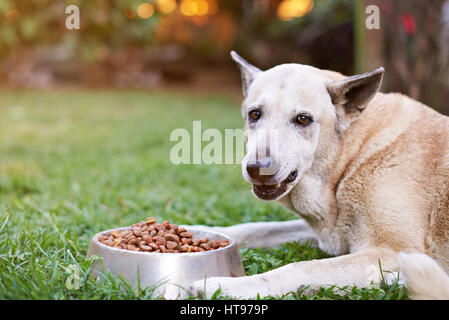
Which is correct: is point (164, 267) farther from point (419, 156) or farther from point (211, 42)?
point (211, 42)

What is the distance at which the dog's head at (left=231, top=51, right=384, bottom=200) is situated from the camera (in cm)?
269

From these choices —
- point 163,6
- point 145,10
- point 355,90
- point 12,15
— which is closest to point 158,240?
point 355,90

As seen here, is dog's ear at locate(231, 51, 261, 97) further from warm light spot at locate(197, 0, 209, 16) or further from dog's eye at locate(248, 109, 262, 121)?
warm light spot at locate(197, 0, 209, 16)

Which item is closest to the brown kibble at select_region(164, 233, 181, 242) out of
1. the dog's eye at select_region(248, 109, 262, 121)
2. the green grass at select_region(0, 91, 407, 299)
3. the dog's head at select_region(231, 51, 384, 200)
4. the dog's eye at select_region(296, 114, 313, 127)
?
the green grass at select_region(0, 91, 407, 299)

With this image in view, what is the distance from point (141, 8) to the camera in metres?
8.99

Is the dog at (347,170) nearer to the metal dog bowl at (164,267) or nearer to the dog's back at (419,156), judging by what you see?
the dog's back at (419,156)

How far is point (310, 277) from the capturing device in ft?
8.07

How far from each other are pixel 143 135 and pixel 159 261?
5.82m

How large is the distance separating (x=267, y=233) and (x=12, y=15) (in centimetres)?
705

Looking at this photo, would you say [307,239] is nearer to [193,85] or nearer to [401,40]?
[401,40]

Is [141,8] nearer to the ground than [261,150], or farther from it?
farther from it

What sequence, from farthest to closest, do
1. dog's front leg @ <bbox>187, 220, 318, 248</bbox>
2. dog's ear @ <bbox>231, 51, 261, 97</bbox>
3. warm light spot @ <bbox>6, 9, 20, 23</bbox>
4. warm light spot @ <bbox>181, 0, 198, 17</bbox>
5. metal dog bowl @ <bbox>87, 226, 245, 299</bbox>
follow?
warm light spot @ <bbox>181, 0, 198, 17</bbox> < warm light spot @ <bbox>6, 9, 20, 23</bbox> < dog's front leg @ <bbox>187, 220, 318, 248</bbox> < dog's ear @ <bbox>231, 51, 261, 97</bbox> < metal dog bowl @ <bbox>87, 226, 245, 299</bbox>

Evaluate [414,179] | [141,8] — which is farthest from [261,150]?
[141,8]

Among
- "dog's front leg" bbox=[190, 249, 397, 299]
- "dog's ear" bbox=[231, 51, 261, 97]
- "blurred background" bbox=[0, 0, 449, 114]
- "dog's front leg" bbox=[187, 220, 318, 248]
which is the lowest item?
"dog's front leg" bbox=[187, 220, 318, 248]
